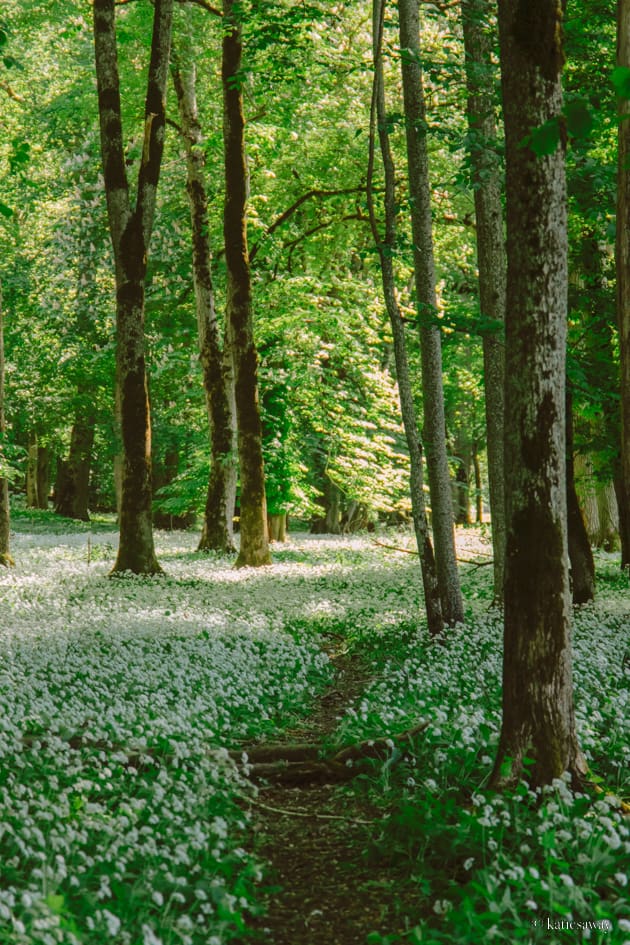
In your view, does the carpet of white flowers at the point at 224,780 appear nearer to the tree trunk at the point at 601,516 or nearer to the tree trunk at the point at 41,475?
the tree trunk at the point at 601,516

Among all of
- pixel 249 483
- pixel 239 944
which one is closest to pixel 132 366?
pixel 249 483

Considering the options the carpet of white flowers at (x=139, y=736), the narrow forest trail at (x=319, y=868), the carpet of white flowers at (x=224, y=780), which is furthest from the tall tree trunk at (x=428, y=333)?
the narrow forest trail at (x=319, y=868)

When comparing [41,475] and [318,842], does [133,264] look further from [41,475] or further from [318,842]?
[41,475]

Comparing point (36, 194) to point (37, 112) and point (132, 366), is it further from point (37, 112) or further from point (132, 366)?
point (132, 366)

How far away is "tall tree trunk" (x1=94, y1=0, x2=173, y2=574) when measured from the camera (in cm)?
1777

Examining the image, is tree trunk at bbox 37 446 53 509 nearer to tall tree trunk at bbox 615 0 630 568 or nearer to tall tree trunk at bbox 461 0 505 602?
tall tree trunk at bbox 461 0 505 602

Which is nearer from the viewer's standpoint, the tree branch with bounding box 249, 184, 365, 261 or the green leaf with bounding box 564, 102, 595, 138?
the green leaf with bounding box 564, 102, 595, 138

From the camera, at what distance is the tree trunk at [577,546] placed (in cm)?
1359

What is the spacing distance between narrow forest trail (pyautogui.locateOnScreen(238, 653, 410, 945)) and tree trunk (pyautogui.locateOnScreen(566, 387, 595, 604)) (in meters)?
7.30

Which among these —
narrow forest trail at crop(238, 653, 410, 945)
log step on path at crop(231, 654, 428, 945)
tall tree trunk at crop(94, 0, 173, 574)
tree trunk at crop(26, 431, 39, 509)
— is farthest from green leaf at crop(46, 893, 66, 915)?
tree trunk at crop(26, 431, 39, 509)

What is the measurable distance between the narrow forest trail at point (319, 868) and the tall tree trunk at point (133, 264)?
10767mm

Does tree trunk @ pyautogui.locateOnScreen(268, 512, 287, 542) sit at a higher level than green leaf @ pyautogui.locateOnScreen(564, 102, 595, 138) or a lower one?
lower

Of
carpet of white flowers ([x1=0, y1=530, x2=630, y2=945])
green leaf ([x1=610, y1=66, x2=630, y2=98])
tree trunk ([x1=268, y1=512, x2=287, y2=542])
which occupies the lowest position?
carpet of white flowers ([x1=0, y1=530, x2=630, y2=945])

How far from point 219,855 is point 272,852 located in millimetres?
677
